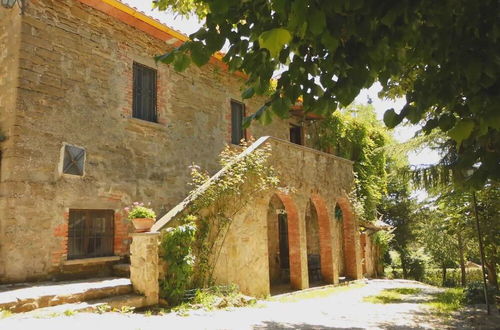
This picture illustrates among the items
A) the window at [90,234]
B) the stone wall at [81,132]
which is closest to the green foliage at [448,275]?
the stone wall at [81,132]

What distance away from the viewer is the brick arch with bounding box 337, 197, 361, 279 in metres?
12.4

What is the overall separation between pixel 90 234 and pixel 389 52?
6.99 meters

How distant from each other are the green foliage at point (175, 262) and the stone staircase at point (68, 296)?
0.53m

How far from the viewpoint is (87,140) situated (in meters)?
8.19

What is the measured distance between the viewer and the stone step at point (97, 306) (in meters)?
5.47

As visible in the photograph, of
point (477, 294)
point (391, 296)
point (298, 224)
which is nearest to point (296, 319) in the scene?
point (298, 224)

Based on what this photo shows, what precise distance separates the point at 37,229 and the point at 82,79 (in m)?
3.11

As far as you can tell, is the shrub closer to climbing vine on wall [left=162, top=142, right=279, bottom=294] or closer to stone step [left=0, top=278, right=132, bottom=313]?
climbing vine on wall [left=162, top=142, right=279, bottom=294]

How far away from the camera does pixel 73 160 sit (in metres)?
7.81

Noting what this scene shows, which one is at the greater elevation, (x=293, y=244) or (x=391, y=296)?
(x=293, y=244)

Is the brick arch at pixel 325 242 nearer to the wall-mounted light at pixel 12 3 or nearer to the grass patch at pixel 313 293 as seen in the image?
the grass patch at pixel 313 293

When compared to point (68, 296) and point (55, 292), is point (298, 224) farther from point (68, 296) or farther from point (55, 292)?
point (55, 292)

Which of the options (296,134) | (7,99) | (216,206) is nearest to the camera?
(7,99)

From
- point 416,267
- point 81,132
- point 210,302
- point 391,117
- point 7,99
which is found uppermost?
point 7,99
